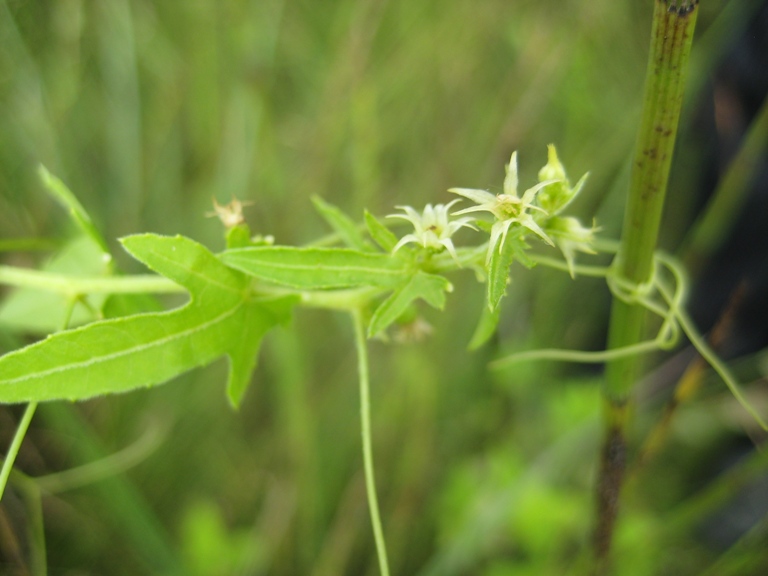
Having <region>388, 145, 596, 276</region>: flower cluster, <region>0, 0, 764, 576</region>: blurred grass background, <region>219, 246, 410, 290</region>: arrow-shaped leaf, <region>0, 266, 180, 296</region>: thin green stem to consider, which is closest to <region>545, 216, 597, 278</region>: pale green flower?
<region>388, 145, 596, 276</region>: flower cluster

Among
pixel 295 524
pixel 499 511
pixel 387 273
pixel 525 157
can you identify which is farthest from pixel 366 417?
pixel 525 157

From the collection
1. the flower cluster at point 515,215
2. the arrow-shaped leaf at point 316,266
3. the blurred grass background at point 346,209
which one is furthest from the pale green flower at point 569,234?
the blurred grass background at point 346,209

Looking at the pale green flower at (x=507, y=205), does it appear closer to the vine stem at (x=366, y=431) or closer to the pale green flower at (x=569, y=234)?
the pale green flower at (x=569, y=234)

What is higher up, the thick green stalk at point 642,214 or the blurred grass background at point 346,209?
the blurred grass background at point 346,209

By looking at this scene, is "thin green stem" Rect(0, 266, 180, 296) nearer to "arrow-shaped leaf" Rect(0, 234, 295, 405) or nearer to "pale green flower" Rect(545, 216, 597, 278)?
"arrow-shaped leaf" Rect(0, 234, 295, 405)

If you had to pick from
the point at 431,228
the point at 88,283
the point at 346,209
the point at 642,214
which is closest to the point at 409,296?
the point at 431,228

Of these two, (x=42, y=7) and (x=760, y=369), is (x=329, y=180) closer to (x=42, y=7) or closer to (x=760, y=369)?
(x=42, y=7)

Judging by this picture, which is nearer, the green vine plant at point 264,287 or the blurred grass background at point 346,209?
the green vine plant at point 264,287
